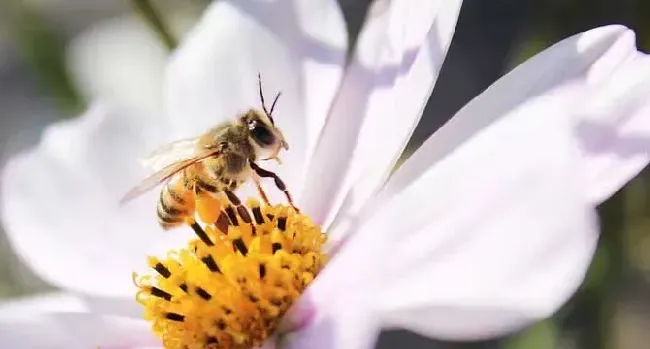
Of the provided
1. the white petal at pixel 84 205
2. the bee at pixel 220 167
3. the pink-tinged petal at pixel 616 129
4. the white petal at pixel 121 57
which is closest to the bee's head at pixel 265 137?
the bee at pixel 220 167

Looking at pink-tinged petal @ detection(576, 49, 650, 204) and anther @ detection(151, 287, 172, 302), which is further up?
anther @ detection(151, 287, 172, 302)

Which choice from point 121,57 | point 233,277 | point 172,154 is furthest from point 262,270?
point 121,57

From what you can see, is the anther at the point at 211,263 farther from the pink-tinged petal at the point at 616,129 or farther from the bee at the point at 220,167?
the pink-tinged petal at the point at 616,129

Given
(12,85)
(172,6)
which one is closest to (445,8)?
(172,6)

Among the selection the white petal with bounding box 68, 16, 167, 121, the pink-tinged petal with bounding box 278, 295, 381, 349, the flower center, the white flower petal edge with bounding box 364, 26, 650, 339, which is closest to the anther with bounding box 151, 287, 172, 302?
the flower center

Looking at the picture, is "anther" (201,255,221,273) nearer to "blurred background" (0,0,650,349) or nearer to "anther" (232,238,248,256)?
"anther" (232,238,248,256)

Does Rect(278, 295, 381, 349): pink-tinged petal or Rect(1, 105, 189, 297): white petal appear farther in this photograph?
Rect(1, 105, 189, 297): white petal
